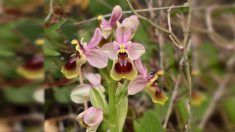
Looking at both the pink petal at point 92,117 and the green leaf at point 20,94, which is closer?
the pink petal at point 92,117

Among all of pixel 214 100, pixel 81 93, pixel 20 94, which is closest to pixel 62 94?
pixel 81 93

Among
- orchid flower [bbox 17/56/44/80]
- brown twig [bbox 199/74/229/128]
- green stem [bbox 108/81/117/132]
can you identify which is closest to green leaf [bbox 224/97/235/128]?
brown twig [bbox 199/74/229/128]

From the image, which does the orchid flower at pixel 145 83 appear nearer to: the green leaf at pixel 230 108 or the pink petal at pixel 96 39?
the pink petal at pixel 96 39

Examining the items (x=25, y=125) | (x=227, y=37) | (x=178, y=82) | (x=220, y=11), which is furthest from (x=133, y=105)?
(x=227, y=37)

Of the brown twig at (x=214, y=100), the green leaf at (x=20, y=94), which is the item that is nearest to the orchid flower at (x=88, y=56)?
the brown twig at (x=214, y=100)

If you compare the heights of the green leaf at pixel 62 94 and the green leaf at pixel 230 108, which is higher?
the green leaf at pixel 62 94

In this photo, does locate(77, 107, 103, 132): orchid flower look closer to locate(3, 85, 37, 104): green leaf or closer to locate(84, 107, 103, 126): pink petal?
locate(84, 107, 103, 126): pink petal

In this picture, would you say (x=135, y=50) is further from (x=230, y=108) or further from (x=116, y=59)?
(x=230, y=108)

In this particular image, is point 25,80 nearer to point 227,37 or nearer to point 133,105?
point 227,37
